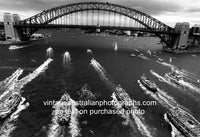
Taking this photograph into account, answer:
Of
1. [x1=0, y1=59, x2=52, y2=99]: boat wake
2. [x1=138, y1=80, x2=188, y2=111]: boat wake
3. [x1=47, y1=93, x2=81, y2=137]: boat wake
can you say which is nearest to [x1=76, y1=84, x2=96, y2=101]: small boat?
[x1=47, y1=93, x2=81, y2=137]: boat wake

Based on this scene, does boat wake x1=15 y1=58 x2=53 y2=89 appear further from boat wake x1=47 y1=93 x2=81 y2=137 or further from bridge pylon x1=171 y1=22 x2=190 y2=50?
bridge pylon x1=171 y1=22 x2=190 y2=50

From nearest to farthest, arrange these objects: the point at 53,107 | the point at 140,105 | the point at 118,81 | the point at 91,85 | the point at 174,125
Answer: the point at 174,125 < the point at 53,107 < the point at 140,105 < the point at 91,85 < the point at 118,81

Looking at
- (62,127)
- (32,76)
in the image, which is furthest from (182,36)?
(62,127)

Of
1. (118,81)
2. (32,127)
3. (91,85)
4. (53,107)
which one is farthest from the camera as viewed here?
(118,81)

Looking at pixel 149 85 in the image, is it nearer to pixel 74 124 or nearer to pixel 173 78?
pixel 173 78

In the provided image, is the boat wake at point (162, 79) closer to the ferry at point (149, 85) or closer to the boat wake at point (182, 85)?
the boat wake at point (182, 85)

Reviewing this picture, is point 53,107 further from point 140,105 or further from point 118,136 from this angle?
point 140,105

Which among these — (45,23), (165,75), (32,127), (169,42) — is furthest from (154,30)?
(32,127)
